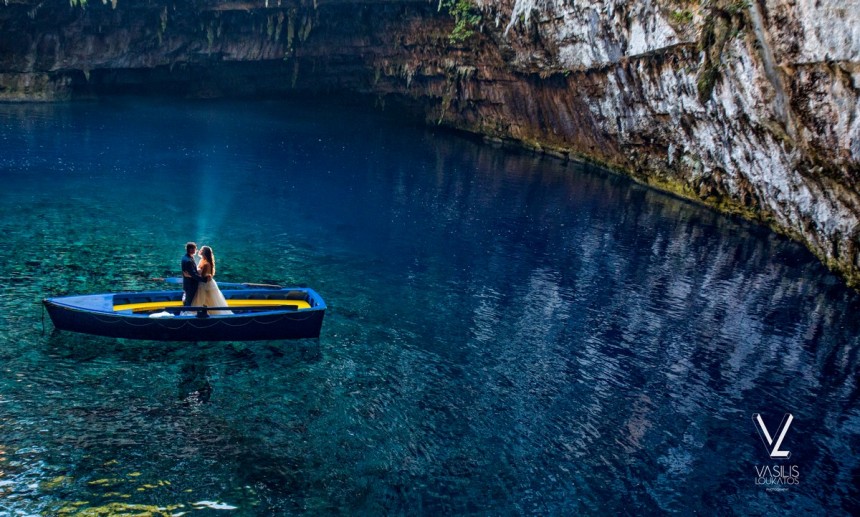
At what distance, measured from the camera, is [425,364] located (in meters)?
19.2

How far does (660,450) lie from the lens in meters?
16.0

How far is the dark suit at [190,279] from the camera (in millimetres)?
18984

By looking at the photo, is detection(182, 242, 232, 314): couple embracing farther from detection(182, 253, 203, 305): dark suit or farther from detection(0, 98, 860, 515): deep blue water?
detection(0, 98, 860, 515): deep blue water

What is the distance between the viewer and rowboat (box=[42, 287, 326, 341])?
18.5 meters

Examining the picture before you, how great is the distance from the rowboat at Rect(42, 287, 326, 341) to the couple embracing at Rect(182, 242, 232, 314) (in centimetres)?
31

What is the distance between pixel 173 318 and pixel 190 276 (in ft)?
4.52

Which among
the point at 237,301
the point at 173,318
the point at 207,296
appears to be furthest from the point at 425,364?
the point at 173,318

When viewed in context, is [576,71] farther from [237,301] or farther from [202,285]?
[202,285]

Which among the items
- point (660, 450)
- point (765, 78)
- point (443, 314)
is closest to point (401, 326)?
point (443, 314)

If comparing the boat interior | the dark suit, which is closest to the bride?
the dark suit

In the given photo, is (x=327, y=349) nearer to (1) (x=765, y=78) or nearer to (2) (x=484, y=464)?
(2) (x=484, y=464)

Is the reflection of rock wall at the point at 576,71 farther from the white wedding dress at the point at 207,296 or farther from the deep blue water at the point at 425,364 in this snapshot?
the white wedding dress at the point at 207,296

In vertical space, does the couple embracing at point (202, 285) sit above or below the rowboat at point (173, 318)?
above

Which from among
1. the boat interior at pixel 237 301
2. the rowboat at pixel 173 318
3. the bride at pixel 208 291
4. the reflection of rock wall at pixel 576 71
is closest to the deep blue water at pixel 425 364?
the rowboat at pixel 173 318
